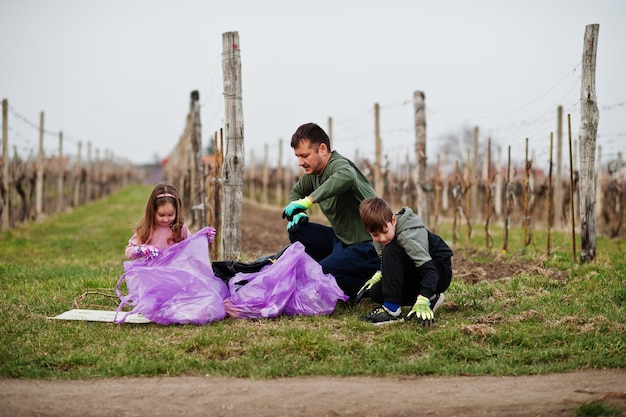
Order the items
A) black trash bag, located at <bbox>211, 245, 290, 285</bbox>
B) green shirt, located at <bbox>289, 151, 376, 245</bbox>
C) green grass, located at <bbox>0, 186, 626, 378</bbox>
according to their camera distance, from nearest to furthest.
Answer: green grass, located at <bbox>0, 186, 626, 378</bbox> → green shirt, located at <bbox>289, 151, 376, 245</bbox> → black trash bag, located at <bbox>211, 245, 290, 285</bbox>

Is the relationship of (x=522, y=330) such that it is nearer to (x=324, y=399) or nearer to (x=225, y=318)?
(x=324, y=399)

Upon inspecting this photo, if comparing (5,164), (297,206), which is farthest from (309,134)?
(5,164)

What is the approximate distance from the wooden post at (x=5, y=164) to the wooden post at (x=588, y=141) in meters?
10.8

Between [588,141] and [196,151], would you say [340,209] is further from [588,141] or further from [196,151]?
[196,151]

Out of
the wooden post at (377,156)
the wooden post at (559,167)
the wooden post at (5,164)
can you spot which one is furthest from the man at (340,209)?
the wooden post at (559,167)

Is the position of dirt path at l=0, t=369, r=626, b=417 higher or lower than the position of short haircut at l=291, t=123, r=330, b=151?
lower

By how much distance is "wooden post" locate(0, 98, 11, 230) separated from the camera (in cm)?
1308

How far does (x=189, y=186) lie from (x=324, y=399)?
418 inches

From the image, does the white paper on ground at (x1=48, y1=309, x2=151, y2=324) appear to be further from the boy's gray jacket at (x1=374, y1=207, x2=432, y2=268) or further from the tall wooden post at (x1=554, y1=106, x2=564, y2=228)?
the tall wooden post at (x1=554, y1=106, x2=564, y2=228)

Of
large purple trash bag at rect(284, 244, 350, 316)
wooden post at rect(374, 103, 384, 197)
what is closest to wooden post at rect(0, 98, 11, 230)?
wooden post at rect(374, 103, 384, 197)

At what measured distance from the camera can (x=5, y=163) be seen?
42.8 ft

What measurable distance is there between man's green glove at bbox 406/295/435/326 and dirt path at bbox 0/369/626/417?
0.89 m

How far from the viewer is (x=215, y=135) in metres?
7.96

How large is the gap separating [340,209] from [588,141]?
12.8 ft
